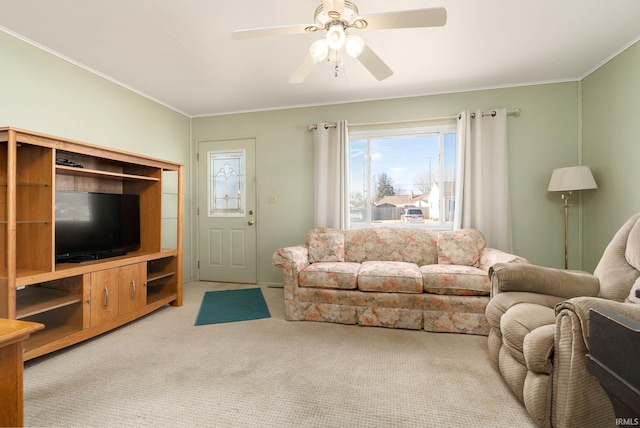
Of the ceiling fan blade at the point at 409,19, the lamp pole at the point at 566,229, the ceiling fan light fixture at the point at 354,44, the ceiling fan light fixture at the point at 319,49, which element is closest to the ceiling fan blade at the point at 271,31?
the ceiling fan light fixture at the point at 319,49

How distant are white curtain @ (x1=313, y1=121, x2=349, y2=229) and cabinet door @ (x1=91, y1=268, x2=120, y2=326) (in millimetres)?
2241

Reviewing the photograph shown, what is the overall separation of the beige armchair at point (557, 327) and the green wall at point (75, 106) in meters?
3.88

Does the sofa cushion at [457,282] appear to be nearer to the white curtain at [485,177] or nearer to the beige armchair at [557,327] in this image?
the beige armchair at [557,327]

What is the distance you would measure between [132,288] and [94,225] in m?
Answer: 0.68

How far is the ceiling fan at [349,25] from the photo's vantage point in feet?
5.26

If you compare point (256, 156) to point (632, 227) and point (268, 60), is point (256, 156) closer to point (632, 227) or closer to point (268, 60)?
point (268, 60)

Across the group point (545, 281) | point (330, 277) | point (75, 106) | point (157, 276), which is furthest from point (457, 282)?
point (75, 106)

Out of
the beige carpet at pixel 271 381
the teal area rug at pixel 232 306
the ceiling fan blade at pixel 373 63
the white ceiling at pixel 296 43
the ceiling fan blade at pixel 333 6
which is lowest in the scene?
the beige carpet at pixel 271 381

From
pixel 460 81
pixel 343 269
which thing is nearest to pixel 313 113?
pixel 460 81

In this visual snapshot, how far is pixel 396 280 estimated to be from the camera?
2.76 metres

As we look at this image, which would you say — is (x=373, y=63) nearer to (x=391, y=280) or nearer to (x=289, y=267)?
(x=391, y=280)

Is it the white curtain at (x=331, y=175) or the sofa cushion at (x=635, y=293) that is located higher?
the white curtain at (x=331, y=175)

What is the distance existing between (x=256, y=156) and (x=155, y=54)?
1792mm

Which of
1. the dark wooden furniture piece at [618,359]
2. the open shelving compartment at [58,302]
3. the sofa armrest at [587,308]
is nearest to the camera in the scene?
the dark wooden furniture piece at [618,359]
